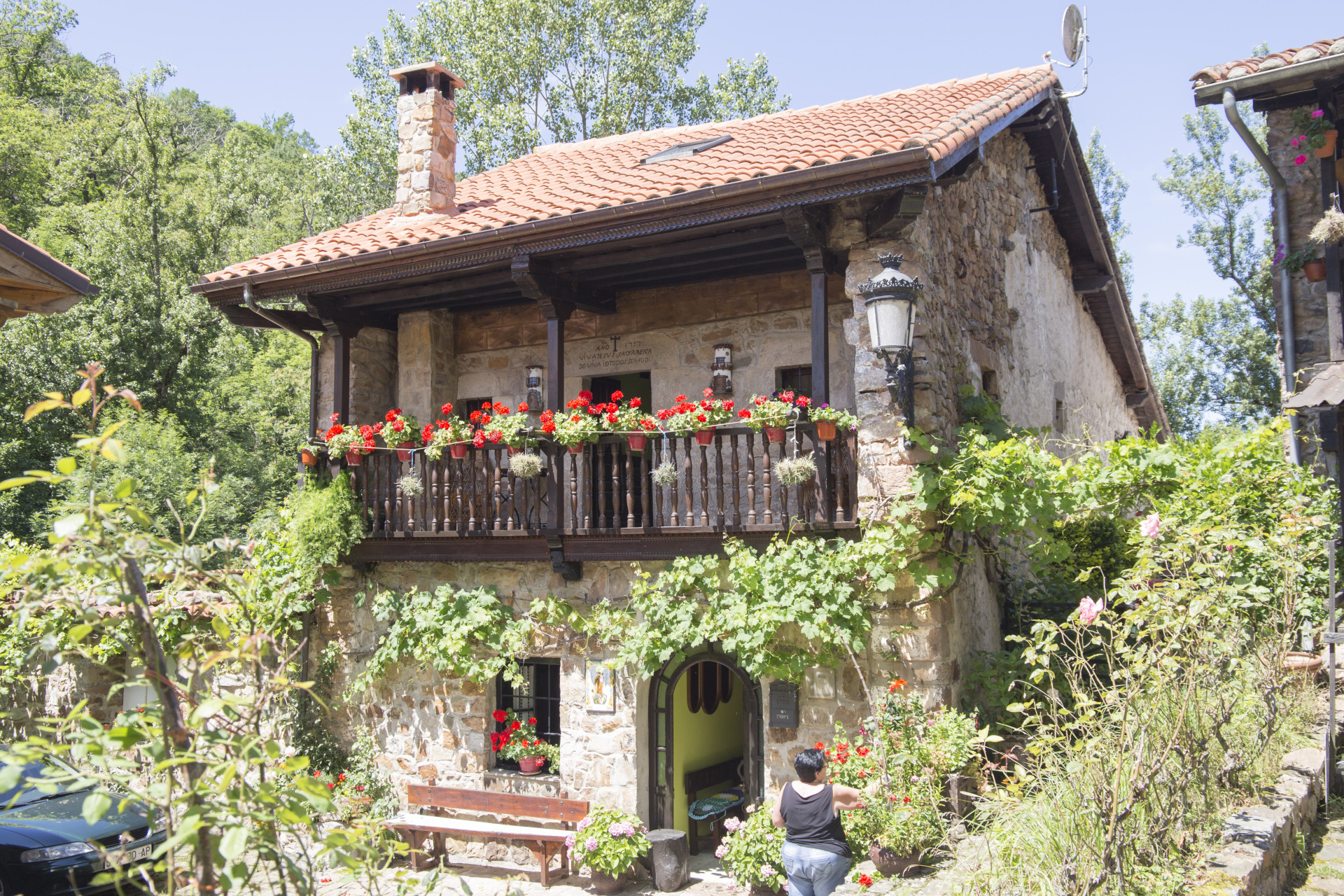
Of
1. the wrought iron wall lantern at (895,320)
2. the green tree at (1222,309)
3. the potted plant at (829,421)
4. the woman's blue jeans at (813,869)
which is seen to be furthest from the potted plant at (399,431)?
the green tree at (1222,309)

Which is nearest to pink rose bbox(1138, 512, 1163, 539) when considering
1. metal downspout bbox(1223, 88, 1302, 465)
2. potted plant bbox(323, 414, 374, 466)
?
metal downspout bbox(1223, 88, 1302, 465)

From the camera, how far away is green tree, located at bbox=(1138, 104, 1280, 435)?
23.6 metres

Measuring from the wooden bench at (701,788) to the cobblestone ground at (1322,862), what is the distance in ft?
13.8

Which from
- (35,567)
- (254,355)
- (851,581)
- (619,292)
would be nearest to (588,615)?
(851,581)

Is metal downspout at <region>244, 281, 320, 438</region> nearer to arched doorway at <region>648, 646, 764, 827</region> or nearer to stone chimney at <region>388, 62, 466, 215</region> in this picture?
stone chimney at <region>388, 62, 466, 215</region>

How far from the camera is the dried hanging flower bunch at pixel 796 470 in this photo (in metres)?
7.14

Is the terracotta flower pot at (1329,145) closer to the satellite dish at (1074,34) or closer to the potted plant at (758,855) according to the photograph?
the satellite dish at (1074,34)

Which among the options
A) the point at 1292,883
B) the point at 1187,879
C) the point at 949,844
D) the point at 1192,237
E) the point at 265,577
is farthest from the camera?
the point at 1192,237

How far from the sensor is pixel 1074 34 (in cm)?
1026

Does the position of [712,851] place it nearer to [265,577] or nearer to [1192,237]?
[265,577]

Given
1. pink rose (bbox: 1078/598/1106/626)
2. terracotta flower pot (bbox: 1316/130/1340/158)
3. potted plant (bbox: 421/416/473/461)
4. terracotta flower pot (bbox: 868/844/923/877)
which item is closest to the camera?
pink rose (bbox: 1078/598/1106/626)

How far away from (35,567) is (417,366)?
27.0 ft

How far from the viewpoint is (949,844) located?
20.7 feet

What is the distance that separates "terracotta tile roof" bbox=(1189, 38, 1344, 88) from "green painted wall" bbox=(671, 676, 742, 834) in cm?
712
